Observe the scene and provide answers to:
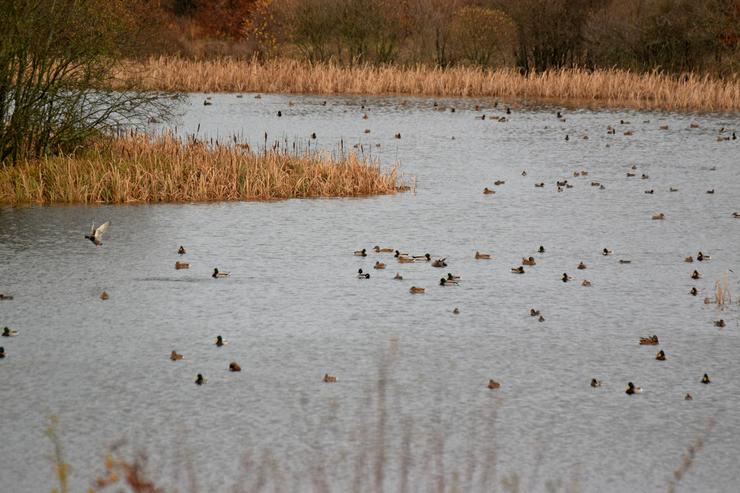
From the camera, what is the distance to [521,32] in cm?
4784

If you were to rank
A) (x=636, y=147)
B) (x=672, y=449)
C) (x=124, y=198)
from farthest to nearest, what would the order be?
(x=636, y=147) → (x=124, y=198) → (x=672, y=449)

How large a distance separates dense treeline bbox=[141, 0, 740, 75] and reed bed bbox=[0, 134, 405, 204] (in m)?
24.4

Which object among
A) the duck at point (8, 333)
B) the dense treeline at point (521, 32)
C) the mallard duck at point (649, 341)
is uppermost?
the dense treeline at point (521, 32)

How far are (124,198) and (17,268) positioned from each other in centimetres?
548

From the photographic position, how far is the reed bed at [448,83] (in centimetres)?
4031

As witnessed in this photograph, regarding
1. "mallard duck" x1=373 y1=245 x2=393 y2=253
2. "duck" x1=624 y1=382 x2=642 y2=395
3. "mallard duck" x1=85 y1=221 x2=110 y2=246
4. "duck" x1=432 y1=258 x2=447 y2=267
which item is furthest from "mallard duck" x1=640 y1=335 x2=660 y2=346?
"mallard duck" x1=85 y1=221 x2=110 y2=246

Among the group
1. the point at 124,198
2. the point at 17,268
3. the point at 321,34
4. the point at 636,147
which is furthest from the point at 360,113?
the point at 17,268

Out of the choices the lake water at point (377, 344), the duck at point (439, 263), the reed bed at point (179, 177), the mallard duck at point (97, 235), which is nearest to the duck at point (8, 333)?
the lake water at point (377, 344)

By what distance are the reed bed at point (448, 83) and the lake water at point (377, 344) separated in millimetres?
20348

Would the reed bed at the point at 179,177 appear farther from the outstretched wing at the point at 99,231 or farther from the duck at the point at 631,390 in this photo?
the duck at the point at 631,390

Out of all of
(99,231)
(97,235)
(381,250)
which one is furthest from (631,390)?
(99,231)

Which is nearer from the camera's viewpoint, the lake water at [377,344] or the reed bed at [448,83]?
the lake water at [377,344]

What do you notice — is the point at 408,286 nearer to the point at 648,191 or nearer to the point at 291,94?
the point at 648,191

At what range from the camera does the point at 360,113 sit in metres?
35.6
